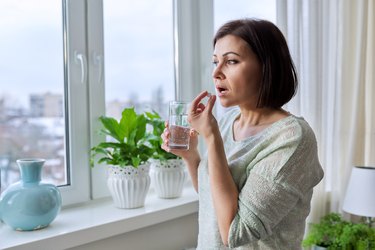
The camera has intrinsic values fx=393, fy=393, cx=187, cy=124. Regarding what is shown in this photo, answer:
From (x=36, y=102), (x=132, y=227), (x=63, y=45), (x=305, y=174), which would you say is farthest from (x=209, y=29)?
(x=305, y=174)

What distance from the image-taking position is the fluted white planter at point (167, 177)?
1659 mm

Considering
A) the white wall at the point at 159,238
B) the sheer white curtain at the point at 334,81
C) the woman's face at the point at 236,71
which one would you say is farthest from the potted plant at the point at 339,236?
the woman's face at the point at 236,71

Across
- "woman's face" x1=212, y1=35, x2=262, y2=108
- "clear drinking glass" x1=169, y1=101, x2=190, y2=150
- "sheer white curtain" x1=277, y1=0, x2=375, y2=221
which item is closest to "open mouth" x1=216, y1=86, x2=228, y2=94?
"woman's face" x1=212, y1=35, x2=262, y2=108

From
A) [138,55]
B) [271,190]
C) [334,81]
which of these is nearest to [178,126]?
[271,190]

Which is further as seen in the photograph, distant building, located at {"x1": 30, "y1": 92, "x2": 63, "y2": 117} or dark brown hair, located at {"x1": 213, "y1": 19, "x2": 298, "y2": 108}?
distant building, located at {"x1": 30, "y1": 92, "x2": 63, "y2": 117}

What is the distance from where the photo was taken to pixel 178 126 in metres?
1.14

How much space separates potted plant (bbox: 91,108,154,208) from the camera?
147 cm

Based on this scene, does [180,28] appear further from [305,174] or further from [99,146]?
[305,174]

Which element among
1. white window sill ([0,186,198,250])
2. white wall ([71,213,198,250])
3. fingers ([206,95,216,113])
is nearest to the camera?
fingers ([206,95,216,113])

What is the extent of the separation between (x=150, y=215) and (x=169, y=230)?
0.62 feet

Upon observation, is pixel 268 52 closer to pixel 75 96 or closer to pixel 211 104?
pixel 211 104

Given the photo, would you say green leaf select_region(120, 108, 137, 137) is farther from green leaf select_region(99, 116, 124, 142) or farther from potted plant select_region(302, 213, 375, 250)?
potted plant select_region(302, 213, 375, 250)

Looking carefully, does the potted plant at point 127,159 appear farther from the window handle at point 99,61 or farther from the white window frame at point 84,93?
the window handle at point 99,61

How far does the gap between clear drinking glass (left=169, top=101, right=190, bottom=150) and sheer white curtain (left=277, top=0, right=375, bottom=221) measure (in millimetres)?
972
